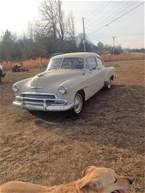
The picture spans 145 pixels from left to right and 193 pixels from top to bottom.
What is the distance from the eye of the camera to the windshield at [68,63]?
9.88 meters

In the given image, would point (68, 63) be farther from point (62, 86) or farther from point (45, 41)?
point (45, 41)

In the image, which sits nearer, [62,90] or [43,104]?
[62,90]

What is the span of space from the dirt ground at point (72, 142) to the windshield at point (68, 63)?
1.13 metres

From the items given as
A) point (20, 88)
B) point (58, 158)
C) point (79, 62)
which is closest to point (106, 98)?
point (79, 62)

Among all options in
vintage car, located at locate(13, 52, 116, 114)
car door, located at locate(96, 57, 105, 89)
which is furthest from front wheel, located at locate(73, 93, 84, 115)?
car door, located at locate(96, 57, 105, 89)

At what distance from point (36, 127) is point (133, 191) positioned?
12.4 ft

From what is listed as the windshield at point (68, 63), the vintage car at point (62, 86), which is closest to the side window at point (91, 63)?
the vintage car at point (62, 86)

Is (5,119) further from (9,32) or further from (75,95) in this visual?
(9,32)

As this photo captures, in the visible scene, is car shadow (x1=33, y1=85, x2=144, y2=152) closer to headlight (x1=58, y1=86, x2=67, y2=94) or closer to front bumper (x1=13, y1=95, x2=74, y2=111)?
front bumper (x1=13, y1=95, x2=74, y2=111)

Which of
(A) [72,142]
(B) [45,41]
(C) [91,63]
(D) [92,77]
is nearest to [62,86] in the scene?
(D) [92,77]

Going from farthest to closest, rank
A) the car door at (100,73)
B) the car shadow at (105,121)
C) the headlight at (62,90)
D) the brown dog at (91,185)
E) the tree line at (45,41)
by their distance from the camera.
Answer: the tree line at (45,41)
the car door at (100,73)
the headlight at (62,90)
the car shadow at (105,121)
the brown dog at (91,185)

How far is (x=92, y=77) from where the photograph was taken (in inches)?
385

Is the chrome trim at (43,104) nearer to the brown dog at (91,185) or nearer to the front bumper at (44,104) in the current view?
the front bumper at (44,104)

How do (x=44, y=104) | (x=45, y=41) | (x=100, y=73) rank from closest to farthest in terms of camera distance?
(x=44, y=104) → (x=100, y=73) → (x=45, y=41)
